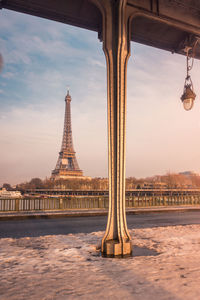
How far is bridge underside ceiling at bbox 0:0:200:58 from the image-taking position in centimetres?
641

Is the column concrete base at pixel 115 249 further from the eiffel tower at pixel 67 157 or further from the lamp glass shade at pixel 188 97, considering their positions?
the eiffel tower at pixel 67 157

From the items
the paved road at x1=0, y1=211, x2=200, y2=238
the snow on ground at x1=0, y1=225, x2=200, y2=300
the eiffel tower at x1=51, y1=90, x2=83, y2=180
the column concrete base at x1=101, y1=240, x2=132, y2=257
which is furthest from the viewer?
the eiffel tower at x1=51, y1=90, x2=83, y2=180

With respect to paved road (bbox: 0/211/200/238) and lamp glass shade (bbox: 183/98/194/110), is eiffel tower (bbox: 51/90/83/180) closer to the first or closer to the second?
paved road (bbox: 0/211/200/238)

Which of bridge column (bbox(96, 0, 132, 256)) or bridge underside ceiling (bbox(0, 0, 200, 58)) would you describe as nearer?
bridge column (bbox(96, 0, 132, 256))

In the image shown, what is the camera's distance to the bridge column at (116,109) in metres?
5.64

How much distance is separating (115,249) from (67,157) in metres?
92.5

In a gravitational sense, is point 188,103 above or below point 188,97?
below

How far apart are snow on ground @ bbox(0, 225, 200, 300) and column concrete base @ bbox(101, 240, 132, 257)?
0.65ft

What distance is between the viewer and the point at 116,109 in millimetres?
5832

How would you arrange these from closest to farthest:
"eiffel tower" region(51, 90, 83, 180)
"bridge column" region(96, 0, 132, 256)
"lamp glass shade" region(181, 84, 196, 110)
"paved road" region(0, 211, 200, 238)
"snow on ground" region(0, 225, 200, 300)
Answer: "snow on ground" region(0, 225, 200, 300) → "bridge column" region(96, 0, 132, 256) → "lamp glass shade" region(181, 84, 196, 110) → "paved road" region(0, 211, 200, 238) → "eiffel tower" region(51, 90, 83, 180)

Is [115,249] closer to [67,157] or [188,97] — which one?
[188,97]

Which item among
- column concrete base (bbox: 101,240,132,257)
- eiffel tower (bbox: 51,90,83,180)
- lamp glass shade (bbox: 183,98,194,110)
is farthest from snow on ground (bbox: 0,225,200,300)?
eiffel tower (bbox: 51,90,83,180)

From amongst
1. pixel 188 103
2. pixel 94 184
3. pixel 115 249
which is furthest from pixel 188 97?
pixel 94 184

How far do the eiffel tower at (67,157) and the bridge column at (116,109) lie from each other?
87.2 metres
